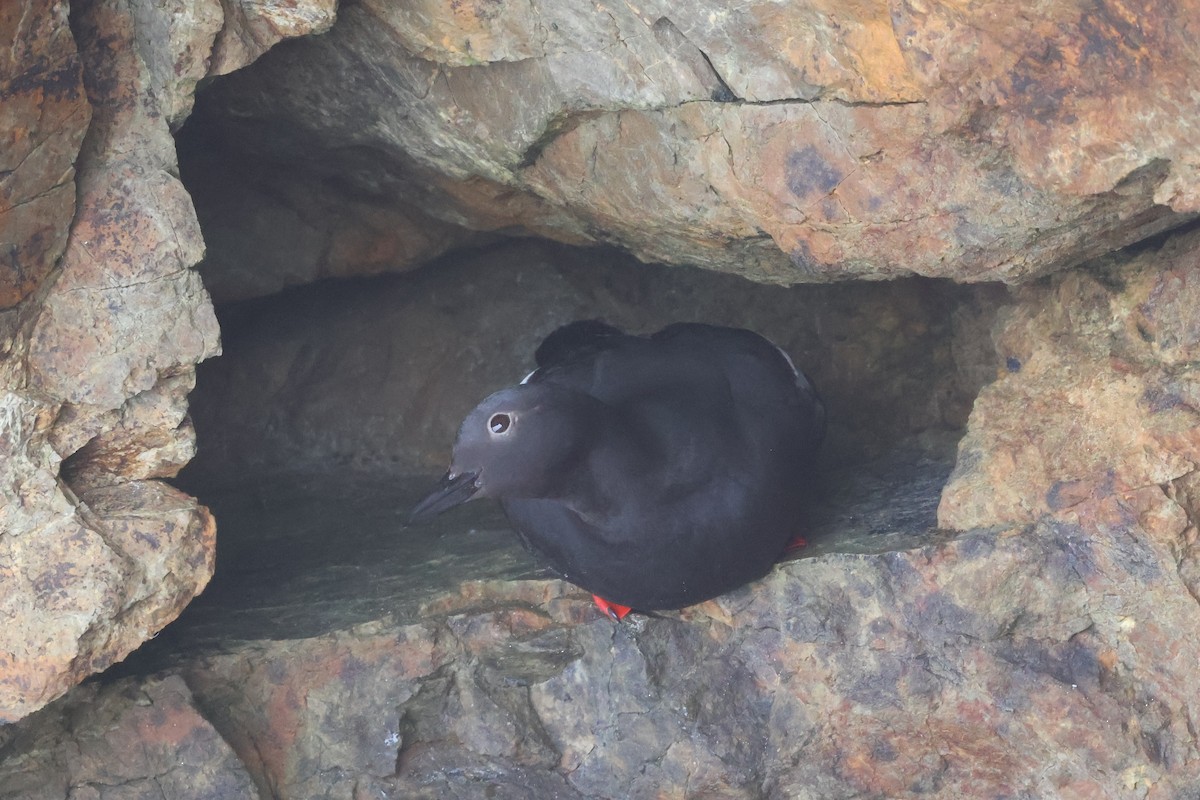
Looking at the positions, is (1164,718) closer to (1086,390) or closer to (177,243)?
(1086,390)

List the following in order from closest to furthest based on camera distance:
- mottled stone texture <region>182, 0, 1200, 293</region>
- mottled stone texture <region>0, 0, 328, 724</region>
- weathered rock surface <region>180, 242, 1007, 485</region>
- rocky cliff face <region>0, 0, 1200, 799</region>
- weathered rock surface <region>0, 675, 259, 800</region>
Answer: mottled stone texture <region>182, 0, 1200, 293</region> < rocky cliff face <region>0, 0, 1200, 799</region> < mottled stone texture <region>0, 0, 328, 724</region> < weathered rock surface <region>0, 675, 259, 800</region> < weathered rock surface <region>180, 242, 1007, 485</region>

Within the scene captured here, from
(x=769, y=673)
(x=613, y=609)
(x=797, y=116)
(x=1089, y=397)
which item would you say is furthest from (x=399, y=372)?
(x=1089, y=397)

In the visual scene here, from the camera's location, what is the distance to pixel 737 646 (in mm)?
2977

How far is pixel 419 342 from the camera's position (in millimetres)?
4320

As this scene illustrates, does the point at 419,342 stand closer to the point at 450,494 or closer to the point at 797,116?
the point at 450,494

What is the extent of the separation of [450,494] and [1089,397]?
146 centimetres

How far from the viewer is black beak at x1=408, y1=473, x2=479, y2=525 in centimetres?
251

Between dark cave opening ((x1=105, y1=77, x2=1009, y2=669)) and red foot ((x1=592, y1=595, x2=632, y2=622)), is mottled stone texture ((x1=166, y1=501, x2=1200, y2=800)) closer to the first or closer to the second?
red foot ((x1=592, y1=595, x2=632, y2=622))

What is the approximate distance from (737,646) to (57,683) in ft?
5.19

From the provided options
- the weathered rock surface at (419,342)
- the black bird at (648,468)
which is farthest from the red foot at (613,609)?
the weathered rock surface at (419,342)

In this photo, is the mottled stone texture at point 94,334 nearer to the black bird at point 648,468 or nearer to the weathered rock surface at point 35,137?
the weathered rock surface at point 35,137

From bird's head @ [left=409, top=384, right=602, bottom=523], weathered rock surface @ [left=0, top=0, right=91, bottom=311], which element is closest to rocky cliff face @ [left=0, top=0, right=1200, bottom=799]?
weathered rock surface @ [left=0, top=0, right=91, bottom=311]

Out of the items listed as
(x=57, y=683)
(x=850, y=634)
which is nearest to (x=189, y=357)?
(x=57, y=683)

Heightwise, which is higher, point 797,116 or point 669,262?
point 797,116
